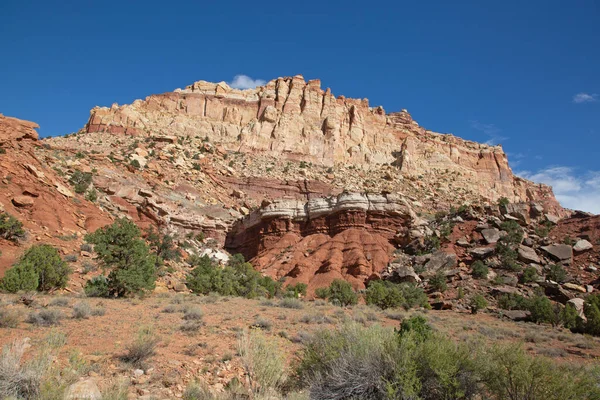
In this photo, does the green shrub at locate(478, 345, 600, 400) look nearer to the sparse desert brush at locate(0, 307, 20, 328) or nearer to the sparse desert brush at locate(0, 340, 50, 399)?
the sparse desert brush at locate(0, 340, 50, 399)

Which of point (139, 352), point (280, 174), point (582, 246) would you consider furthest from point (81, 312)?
point (280, 174)

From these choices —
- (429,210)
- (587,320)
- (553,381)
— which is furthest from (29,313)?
(429,210)

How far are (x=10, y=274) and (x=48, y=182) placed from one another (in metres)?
13.2

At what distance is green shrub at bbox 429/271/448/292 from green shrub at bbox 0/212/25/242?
22919mm

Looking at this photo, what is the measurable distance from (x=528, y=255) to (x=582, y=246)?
3.97m

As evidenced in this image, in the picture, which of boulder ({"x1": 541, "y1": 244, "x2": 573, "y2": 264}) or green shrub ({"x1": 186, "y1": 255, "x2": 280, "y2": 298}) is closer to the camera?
green shrub ({"x1": 186, "y1": 255, "x2": 280, "y2": 298})

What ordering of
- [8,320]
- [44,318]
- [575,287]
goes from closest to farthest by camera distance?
[8,320] < [44,318] < [575,287]

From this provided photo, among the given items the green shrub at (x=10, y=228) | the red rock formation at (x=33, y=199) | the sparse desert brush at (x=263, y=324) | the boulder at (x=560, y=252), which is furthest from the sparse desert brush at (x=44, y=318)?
the boulder at (x=560, y=252)

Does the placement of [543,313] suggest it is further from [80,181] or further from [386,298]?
[80,181]

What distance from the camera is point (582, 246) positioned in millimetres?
25922

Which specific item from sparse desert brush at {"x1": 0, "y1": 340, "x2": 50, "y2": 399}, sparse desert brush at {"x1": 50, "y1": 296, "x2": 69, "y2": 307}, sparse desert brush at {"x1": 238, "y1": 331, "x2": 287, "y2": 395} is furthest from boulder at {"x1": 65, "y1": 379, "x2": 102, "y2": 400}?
sparse desert brush at {"x1": 50, "y1": 296, "x2": 69, "y2": 307}

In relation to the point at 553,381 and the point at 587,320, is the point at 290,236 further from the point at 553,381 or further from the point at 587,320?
the point at 553,381

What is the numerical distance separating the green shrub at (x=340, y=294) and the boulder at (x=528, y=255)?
12.2 meters

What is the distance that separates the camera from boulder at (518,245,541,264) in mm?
25297
